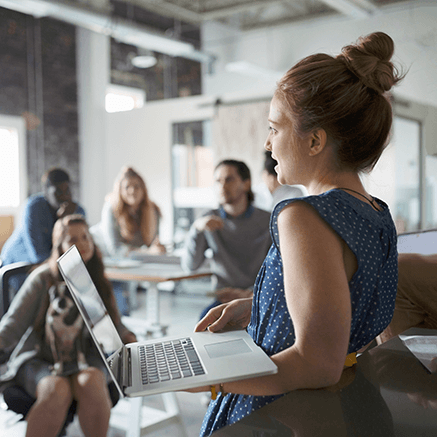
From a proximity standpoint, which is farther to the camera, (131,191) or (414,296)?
(131,191)

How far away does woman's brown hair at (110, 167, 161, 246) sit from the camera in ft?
14.4

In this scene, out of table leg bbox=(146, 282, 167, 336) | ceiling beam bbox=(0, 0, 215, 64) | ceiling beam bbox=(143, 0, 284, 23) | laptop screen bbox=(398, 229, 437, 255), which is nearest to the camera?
laptop screen bbox=(398, 229, 437, 255)

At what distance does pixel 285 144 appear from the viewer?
2.73 ft

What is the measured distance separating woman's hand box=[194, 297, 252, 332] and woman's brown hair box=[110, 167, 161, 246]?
138 inches

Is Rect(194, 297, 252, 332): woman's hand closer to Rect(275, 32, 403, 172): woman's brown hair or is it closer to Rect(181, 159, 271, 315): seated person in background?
Rect(275, 32, 403, 172): woman's brown hair

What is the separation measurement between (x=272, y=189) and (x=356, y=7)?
4.07 metres

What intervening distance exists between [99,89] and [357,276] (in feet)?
24.1

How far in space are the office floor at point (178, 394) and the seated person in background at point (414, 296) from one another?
1.76m

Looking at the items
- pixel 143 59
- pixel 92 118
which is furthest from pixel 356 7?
pixel 92 118

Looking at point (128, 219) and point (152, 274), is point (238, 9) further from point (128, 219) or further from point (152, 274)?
point (152, 274)

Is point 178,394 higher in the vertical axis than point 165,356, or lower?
lower

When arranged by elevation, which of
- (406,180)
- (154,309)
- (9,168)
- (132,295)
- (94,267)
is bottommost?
(132,295)

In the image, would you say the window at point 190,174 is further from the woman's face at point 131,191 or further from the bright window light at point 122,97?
the woman's face at point 131,191

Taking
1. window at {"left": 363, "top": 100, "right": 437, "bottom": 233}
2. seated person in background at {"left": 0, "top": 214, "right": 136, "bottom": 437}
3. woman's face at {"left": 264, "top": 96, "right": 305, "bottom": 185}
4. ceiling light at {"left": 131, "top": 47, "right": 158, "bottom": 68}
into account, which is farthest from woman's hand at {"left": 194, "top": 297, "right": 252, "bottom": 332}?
ceiling light at {"left": 131, "top": 47, "right": 158, "bottom": 68}
